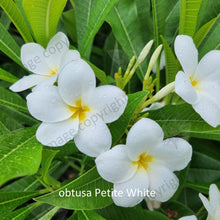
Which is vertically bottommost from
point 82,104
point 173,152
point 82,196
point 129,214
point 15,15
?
point 129,214

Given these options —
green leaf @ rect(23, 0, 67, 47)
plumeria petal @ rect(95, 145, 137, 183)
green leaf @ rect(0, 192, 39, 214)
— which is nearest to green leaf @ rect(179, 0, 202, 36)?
green leaf @ rect(23, 0, 67, 47)

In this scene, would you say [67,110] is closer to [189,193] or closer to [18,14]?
[18,14]

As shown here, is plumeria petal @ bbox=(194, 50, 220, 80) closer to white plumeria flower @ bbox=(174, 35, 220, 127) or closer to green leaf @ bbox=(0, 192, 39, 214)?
white plumeria flower @ bbox=(174, 35, 220, 127)

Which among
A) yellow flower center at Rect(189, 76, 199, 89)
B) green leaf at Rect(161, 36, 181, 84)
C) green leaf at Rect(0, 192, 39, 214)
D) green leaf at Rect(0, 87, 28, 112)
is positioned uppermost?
yellow flower center at Rect(189, 76, 199, 89)

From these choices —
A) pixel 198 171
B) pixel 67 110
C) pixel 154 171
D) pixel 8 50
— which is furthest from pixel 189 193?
pixel 8 50

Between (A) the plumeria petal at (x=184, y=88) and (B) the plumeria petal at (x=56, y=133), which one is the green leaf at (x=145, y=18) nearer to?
(A) the plumeria petal at (x=184, y=88)

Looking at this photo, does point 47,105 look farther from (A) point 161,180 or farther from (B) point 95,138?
(A) point 161,180

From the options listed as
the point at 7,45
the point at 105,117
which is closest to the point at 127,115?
the point at 105,117
